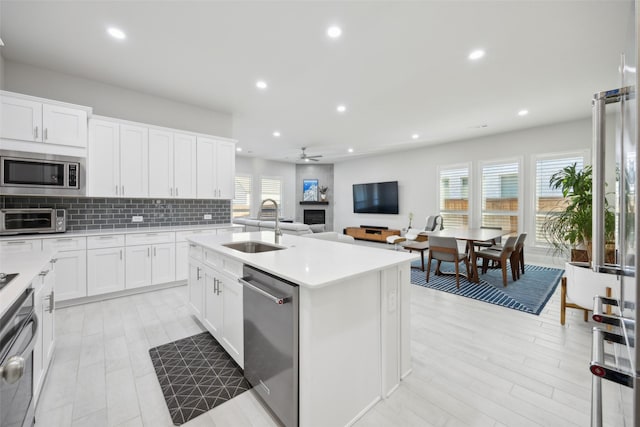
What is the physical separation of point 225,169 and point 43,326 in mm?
3225

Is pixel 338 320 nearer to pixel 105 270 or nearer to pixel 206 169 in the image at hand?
pixel 105 270

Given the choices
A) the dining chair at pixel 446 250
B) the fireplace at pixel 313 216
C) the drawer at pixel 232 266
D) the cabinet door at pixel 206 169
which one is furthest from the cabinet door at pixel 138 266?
the fireplace at pixel 313 216

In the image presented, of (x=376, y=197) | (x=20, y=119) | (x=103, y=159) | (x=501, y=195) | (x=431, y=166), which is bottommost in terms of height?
(x=501, y=195)

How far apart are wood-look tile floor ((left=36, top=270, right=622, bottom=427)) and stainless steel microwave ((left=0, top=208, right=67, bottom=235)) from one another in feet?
3.29

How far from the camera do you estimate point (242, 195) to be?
8695mm

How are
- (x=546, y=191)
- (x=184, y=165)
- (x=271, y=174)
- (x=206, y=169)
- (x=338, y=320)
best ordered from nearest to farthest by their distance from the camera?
(x=338, y=320)
(x=184, y=165)
(x=206, y=169)
(x=546, y=191)
(x=271, y=174)

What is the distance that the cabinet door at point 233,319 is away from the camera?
6.05 feet

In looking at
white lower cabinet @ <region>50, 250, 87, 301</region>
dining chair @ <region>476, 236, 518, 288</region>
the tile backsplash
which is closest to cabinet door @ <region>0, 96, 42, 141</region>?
the tile backsplash

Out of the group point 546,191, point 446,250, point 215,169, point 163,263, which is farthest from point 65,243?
point 546,191

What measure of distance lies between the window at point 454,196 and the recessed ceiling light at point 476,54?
417cm

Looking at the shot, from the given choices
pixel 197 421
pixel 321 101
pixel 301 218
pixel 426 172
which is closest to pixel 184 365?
pixel 197 421

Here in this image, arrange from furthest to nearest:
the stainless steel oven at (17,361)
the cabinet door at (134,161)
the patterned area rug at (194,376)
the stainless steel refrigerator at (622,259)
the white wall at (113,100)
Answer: the cabinet door at (134,161) < the white wall at (113,100) < the patterned area rug at (194,376) < the stainless steel oven at (17,361) < the stainless steel refrigerator at (622,259)

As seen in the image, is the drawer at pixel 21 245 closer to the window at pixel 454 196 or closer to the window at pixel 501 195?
the window at pixel 454 196

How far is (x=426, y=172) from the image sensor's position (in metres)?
7.50
